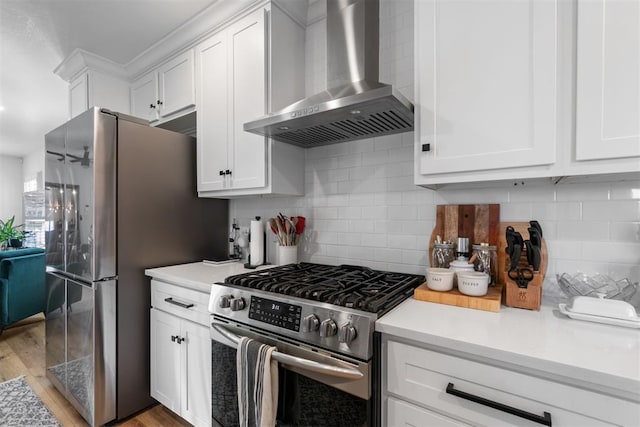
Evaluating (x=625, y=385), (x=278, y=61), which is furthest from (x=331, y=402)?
(x=278, y=61)

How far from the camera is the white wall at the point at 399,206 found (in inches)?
44.9

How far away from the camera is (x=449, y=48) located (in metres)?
1.17

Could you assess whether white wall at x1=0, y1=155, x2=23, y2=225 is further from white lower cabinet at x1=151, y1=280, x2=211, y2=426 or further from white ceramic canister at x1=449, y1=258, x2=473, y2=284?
white ceramic canister at x1=449, y1=258, x2=473, y2=284

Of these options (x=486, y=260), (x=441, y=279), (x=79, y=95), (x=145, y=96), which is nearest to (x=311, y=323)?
(x=441, y=279)

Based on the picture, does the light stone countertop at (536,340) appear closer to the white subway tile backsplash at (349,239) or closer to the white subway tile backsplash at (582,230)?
the white subway tile backsplash at (582,230)

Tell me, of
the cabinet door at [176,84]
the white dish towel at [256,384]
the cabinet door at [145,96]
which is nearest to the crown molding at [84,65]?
the cabinet door at [145,96]

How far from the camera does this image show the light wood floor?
1.87 meters

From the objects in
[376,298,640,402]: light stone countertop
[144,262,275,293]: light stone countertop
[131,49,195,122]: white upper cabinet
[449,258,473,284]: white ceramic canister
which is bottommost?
[144,262,275,293]: light stone countertop

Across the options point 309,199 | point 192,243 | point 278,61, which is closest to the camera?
point 278,61

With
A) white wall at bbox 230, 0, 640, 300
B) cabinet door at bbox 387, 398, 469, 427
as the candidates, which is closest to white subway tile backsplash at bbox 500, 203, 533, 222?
white wall at bbox 230, 0, 640, 300

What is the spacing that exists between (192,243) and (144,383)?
940 mm

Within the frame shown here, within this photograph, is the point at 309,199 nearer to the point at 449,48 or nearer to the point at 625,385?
the point at 449,48

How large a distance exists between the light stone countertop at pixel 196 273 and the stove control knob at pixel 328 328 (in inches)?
29.2

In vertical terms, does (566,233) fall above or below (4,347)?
above
